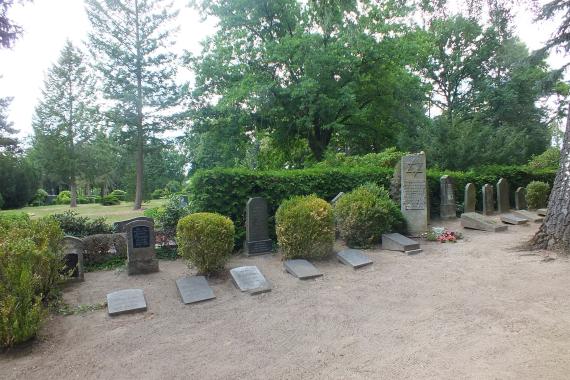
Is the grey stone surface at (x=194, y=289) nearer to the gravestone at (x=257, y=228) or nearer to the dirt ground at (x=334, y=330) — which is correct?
the dirt ground at (x=334, y=330)

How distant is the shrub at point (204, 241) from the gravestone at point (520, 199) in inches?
495

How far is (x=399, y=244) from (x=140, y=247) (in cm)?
543

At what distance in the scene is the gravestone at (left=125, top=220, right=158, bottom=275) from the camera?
6.53m

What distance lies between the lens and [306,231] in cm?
703

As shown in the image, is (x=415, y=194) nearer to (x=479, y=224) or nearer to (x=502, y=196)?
(x=479, y=224)

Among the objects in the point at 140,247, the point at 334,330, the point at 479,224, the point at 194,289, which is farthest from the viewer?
the point at 479,224

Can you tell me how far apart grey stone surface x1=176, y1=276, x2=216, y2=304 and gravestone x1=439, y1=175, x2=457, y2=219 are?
877cm

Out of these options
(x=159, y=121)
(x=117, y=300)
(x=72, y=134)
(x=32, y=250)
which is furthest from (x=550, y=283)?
(x=72, y=134)

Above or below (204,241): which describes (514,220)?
below

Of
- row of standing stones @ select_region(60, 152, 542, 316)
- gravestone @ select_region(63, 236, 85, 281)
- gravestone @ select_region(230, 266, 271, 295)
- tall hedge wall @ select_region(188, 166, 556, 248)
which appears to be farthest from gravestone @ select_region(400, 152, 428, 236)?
gravestone @ select_region(63, 236, 85, 281)

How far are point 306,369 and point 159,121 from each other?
22475mm

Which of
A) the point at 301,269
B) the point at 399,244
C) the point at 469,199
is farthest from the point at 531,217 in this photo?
the point at 301,269

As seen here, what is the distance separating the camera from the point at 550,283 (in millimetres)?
5254

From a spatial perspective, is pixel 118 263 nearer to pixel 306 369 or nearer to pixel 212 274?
pixel 212 274
